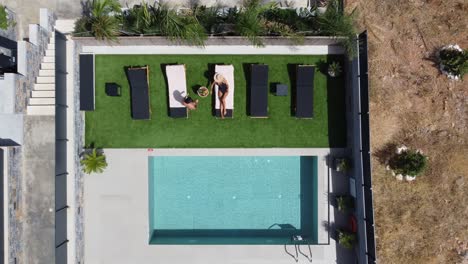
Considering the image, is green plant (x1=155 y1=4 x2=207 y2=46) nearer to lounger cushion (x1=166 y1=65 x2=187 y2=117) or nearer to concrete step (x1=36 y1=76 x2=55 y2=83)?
lounger cushion (x1=166 y1=65 x2=187 y2=117)

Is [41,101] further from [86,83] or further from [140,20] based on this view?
[140,20]

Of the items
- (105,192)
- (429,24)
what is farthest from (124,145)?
(429,24)

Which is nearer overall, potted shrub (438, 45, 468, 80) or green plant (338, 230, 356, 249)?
green plant (338, 230, 356, 249)

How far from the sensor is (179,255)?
15.5 meters

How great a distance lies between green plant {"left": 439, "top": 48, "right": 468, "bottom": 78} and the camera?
15.0 m

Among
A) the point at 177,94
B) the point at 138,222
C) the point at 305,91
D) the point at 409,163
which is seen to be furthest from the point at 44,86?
the point at 409,163

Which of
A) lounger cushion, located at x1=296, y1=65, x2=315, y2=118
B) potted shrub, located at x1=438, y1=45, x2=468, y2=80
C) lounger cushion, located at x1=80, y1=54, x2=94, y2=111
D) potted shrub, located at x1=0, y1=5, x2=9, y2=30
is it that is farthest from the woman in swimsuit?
potted shrub, located at x1=438, y1=45, x2=468, y2=80

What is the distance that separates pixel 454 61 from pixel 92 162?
1473cm

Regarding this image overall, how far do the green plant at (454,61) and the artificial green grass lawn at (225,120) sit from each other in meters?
4.26

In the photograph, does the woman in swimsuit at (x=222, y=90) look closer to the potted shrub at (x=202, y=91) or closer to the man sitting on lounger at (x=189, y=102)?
the potted shrub at (x=202, y=91)

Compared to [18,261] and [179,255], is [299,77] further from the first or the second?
[18,261]

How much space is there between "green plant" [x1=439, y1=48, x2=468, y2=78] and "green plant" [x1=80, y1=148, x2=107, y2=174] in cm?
1414

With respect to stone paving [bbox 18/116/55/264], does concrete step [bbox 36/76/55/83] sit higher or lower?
higher

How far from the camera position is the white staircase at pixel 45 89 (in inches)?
568
